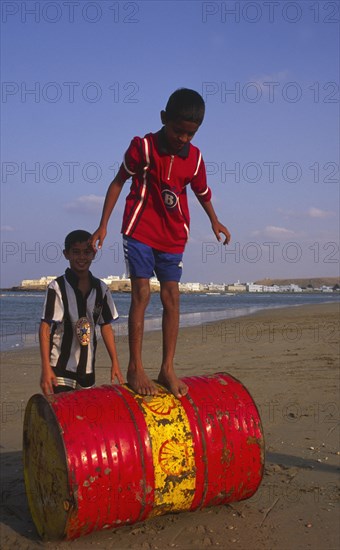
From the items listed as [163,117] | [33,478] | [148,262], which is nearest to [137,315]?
[148,262]

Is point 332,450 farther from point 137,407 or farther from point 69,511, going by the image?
point 69,511

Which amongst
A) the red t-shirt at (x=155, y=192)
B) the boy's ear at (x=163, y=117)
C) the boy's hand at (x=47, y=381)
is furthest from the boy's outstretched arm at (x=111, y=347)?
the boy's ear at (x=163, y=117)

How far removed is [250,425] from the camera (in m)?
3.58

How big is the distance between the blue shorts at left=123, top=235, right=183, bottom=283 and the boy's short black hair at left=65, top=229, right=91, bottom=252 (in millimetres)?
339

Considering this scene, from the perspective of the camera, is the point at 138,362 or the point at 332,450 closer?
the point at 138,362

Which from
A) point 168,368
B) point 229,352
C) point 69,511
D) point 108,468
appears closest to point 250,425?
point 168,368

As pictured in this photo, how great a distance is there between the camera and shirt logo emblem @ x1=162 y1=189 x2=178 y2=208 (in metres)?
3.94

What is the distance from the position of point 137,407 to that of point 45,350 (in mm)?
857

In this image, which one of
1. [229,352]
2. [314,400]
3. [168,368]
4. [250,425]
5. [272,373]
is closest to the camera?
[250,425]

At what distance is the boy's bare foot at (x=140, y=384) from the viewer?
351 cm

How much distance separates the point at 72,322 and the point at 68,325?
4 cm

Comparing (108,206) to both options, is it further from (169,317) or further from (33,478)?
(33,478)

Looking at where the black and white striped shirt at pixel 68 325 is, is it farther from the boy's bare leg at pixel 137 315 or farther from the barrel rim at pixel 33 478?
the barrel rim at pixel 33 478

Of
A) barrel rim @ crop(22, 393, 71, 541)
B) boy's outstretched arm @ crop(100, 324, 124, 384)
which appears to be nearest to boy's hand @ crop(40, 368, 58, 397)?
barrel rim @ crop(22, 393, 71, 541)
